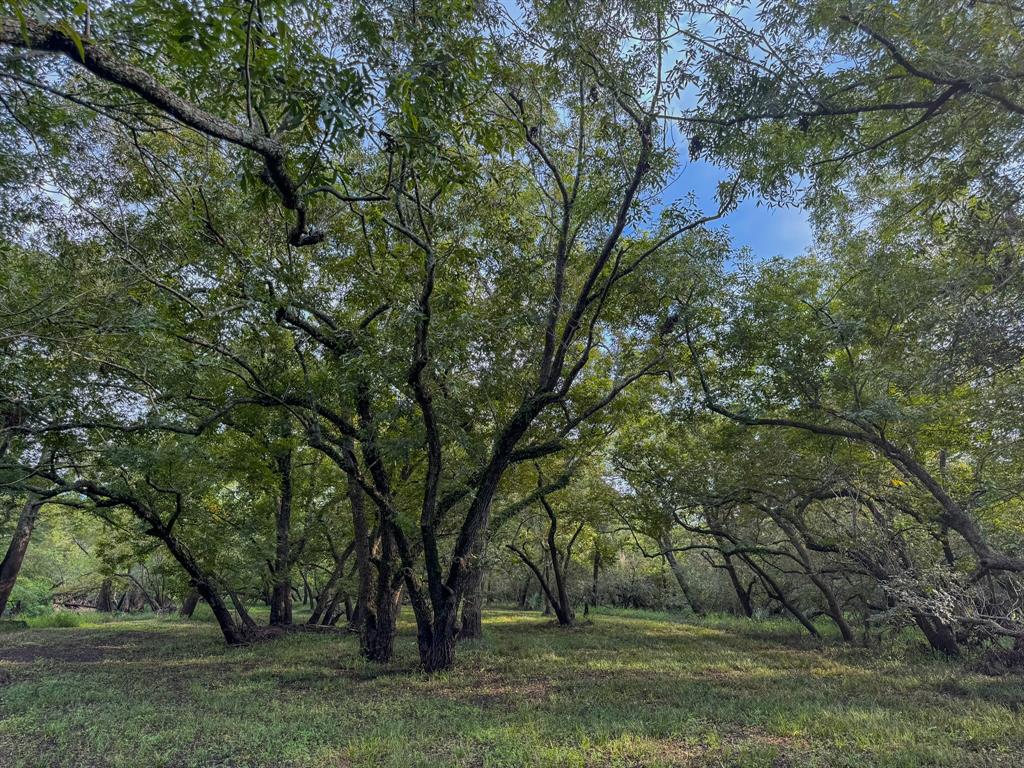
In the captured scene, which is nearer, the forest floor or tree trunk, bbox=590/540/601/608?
the forest floor

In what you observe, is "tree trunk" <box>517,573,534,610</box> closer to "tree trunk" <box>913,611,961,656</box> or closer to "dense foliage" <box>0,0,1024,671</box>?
"dense foliage" <box>0,0,1024,671</box>

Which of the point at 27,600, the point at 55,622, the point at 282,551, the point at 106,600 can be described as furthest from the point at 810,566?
the point at 106,600

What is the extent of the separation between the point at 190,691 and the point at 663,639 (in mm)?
11659

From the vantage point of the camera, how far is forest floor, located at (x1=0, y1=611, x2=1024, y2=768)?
484 cm

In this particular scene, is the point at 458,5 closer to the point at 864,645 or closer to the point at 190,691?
the point at 190,691

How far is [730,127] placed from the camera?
5.10m

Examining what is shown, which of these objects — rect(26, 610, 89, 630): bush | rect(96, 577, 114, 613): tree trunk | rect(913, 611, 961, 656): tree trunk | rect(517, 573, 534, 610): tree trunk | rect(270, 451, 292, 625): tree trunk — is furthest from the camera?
rect(517, 573, 534, 610): tree trunk

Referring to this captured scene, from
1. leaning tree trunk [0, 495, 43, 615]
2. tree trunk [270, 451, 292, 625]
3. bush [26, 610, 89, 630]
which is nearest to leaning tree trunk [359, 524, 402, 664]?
tree trunk [270, 451, 292, 625]

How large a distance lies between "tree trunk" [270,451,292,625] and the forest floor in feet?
10.5

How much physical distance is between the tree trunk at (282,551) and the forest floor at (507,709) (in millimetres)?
3186

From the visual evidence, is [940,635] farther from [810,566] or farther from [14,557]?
[14,557]

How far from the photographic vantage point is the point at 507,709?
6582 millimetres

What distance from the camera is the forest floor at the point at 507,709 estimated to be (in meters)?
4.84

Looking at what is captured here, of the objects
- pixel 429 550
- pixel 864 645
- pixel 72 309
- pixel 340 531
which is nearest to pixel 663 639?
pixel 864 645
